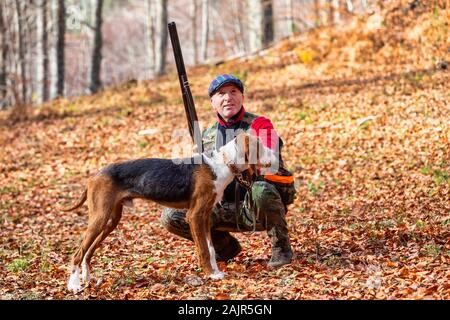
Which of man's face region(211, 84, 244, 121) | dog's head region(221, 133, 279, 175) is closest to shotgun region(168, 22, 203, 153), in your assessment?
man's face region(211, 84, 244, 121)

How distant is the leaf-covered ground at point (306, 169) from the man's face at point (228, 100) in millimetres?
1620

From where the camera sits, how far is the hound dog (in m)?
6.00

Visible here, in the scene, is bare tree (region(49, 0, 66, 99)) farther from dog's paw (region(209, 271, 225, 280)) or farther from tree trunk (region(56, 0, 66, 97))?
dog's paw (region(209, 271, 225, 280))

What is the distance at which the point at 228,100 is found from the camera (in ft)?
21.1

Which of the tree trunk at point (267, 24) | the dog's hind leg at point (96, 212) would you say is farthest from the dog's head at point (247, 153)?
the tree trunk at point (267, 24)

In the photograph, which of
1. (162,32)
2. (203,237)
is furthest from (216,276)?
(162,32)

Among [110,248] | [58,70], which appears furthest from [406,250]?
[58,70]

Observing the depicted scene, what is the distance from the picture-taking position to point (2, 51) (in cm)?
2191

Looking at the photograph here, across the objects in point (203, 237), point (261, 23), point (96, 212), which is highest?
point (261, 23)

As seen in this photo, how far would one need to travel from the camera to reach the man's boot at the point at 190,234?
22.0ft

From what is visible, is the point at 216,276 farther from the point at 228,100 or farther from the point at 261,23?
the point at 261,23

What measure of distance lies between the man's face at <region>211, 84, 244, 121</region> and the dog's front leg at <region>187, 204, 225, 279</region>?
1043 mm

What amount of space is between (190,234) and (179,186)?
0.93 meters

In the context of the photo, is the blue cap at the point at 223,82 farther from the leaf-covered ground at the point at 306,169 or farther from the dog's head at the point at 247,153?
the leaf-covered ground at the point at 306,169
